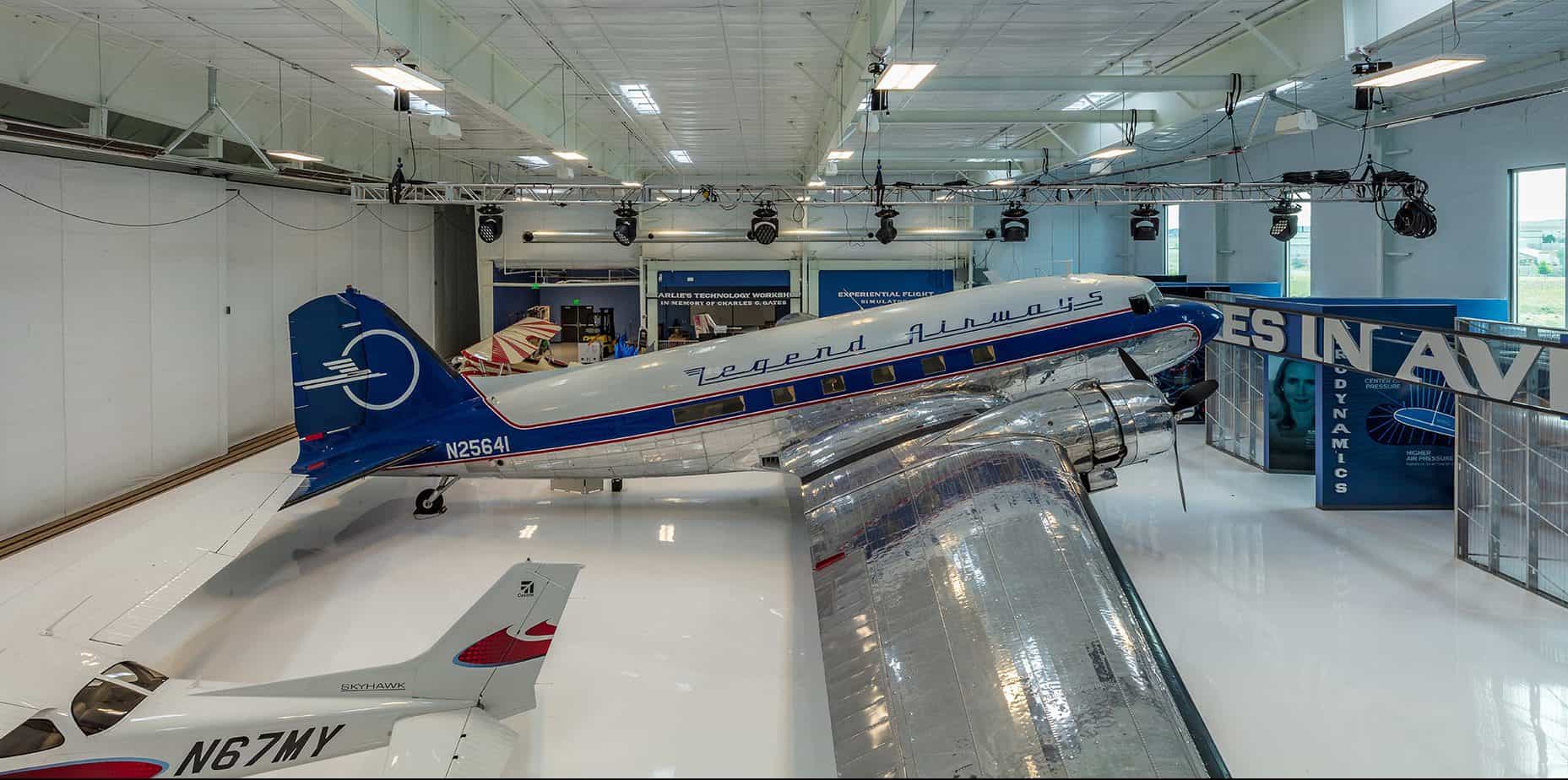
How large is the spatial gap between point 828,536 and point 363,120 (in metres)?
16.1

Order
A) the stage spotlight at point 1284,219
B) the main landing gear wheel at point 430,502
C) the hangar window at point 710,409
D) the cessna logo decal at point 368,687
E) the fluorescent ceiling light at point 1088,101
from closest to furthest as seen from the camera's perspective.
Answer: the cessna logo decal at point 368,687 < the hangar window at point 710,409 < the main landing gear wheel at point 430,502 < the fluorescent ceiling light at point 1088,101 < the stage spotlight at point 1284,219

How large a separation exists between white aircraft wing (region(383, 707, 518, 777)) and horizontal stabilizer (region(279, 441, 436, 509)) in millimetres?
4655

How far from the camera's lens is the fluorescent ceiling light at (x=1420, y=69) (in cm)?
715

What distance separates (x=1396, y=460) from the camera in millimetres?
11633

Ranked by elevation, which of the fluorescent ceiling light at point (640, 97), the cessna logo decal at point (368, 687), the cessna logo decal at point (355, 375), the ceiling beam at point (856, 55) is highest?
the fluorescent ceiling light at point (640, 97)

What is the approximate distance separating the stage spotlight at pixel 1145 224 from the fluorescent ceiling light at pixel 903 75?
1336cm

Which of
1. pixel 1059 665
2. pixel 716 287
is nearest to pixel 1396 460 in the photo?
pixel 1059 665

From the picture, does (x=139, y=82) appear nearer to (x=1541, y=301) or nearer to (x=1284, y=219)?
(x=1284, y=219)

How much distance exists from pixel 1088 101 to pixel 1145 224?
192 inches

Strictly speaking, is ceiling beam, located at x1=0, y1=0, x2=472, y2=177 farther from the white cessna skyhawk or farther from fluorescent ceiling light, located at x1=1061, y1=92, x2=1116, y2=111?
fluorescent ceiling light, located at x1=1061, y1=92, x2=1116, y2=111

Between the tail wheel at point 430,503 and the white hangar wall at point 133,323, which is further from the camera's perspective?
the tail wheel at point 430,503

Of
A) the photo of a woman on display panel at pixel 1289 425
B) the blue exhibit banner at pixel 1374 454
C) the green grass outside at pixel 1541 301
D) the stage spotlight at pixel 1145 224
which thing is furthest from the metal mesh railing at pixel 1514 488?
the stage spotlight at pixel 1145 224

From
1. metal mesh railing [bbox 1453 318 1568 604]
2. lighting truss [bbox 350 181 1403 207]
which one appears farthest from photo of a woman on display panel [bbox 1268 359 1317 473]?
lighting truss [bbox 350 181 1403 207]

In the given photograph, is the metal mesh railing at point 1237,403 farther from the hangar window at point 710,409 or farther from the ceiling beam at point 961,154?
the hangar window at point 710,409
